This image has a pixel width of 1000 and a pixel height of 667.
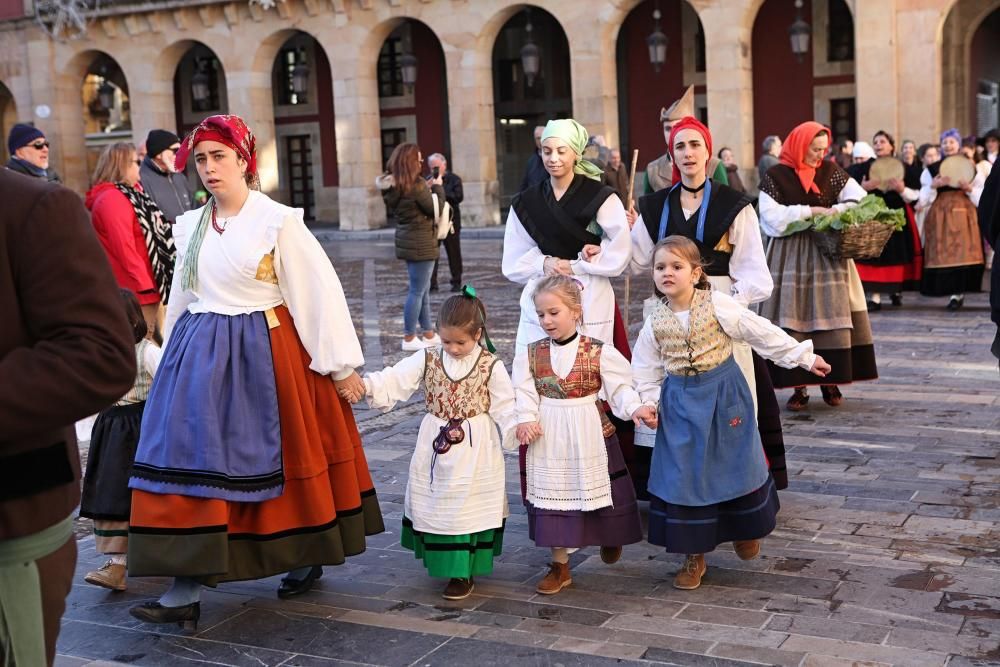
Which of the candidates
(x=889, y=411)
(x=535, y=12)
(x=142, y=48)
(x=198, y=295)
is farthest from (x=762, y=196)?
(x=142, y=48)

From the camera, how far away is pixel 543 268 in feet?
18.4

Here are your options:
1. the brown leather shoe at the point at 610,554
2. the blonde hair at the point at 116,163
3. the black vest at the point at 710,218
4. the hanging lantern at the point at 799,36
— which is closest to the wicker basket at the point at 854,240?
the black vest at the point at 710,218

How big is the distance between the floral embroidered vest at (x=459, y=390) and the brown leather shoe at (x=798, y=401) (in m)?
3.63

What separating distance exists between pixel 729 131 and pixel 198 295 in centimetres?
2017

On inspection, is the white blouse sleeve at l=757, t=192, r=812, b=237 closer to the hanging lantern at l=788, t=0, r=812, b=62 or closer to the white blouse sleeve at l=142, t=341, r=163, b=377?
the white blouse sleeve at l=142, t=341, r=163, b=377

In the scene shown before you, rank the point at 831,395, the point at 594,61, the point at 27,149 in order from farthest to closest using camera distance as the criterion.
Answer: the point at 594,61 < the point at 831,395 < the point at 27,149

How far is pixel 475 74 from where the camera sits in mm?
25953

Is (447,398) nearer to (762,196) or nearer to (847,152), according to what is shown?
(762,196)

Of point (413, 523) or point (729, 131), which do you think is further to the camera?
point (729, 131)

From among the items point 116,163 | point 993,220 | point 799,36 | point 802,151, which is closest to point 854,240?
point 802,151

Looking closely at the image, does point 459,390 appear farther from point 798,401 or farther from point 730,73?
point 730,73

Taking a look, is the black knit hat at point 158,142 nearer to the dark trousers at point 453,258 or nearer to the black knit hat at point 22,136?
the black knit hat at point 22,136

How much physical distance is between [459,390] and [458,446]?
0.68ft

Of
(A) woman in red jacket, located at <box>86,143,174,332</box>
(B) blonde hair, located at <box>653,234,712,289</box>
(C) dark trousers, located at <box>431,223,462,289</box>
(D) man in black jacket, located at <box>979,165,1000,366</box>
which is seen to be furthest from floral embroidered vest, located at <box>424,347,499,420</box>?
(C) dark trousers, located at <box>431,223,462,289</box>
